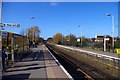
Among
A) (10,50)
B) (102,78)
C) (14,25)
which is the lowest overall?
(102,78)

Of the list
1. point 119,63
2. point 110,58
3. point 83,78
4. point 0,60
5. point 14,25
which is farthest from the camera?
point 110,58

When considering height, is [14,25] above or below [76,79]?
above

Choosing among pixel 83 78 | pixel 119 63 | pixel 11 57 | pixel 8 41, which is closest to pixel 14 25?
pixel 8 41

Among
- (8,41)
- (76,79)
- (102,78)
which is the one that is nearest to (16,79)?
(76,79)

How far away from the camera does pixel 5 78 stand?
1644 centimetres

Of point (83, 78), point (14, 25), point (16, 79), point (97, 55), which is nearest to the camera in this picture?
point (16, 79)

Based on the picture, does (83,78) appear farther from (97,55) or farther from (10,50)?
(97,55)

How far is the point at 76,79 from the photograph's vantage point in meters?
19.2

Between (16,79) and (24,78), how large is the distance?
2.05 ft

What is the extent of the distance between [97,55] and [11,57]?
20.2 m

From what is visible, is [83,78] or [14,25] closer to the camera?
[83,78]

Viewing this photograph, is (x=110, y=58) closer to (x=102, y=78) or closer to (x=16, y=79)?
(x=102, y=78)

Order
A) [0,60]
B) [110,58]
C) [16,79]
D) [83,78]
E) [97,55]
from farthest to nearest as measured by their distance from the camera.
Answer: [97,55], [110,58], [83,78], [0,60], [16,79]

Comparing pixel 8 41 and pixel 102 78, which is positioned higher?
pixel 8 41
